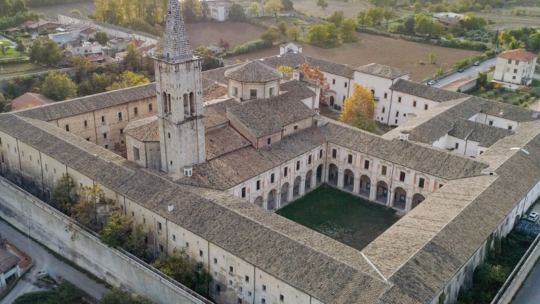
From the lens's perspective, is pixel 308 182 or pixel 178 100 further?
pixel 308 182

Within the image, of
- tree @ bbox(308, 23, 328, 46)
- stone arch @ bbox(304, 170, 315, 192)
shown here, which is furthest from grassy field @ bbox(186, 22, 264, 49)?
stone arch @ bbox(304, 170, 315, 192)

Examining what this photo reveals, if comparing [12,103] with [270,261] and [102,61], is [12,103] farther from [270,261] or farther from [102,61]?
[270,261]

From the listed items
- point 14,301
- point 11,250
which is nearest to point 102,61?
point 11,250

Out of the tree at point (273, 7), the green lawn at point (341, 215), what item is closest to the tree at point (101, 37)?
the green lawn at point (341, 215)

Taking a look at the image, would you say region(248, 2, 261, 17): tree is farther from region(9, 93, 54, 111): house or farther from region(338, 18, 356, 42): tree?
region(9, 93, 54, 111): house

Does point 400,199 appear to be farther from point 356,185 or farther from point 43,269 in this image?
point 43,269

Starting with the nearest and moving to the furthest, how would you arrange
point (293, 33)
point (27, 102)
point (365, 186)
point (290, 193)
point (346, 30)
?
point (290, 193)
point (365, 186)
point (27, 102)
point (293, 33)
point (346, 30)

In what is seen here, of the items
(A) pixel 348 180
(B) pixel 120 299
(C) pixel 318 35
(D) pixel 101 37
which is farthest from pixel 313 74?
(C) pixel 318 35

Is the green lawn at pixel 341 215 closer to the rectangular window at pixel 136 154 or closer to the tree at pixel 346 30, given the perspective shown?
the rectangular window at pixel 136 154
